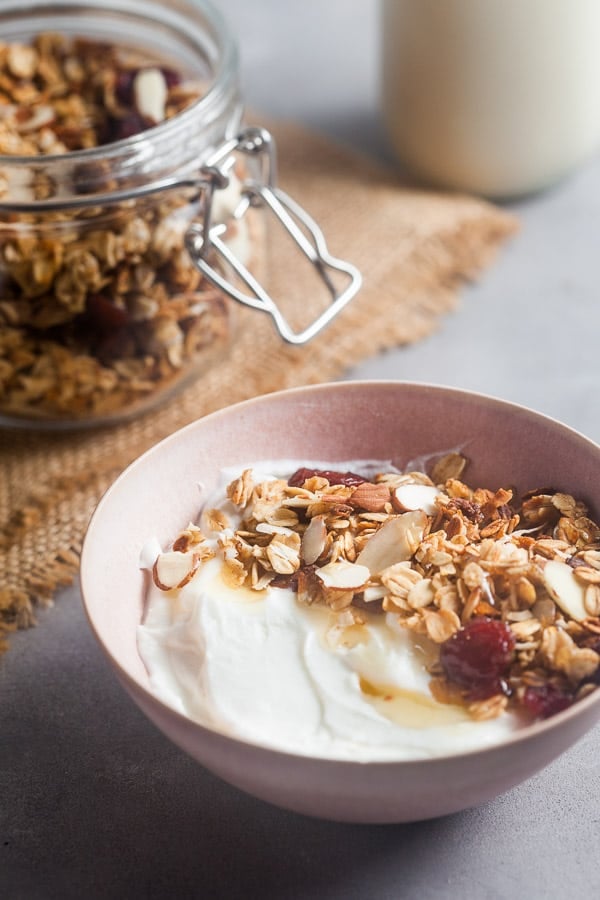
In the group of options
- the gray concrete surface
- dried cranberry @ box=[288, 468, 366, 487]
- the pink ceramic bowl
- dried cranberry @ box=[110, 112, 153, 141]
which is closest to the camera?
the pink ceramic bowl

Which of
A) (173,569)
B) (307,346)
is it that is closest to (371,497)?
(173,569)

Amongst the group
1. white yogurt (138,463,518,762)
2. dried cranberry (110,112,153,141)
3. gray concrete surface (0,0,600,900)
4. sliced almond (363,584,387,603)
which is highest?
dried cranberry (110,112,153,141)

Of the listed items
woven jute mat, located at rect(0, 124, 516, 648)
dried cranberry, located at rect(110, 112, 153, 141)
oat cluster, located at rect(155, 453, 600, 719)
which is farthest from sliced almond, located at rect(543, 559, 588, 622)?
dried cranberry, located at rect(110, 112, 153, 141)

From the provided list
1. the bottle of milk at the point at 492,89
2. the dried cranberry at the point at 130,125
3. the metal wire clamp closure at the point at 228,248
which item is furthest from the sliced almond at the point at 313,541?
the bottle of milk at the point at 492,89

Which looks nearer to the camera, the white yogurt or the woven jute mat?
the white yogurt

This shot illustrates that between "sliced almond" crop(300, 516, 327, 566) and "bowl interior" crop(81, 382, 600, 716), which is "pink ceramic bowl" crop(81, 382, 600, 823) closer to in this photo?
"bowl interior" crop(81, 382, 600, 716)

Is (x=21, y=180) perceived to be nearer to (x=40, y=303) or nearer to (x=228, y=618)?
(x=40, y=303)

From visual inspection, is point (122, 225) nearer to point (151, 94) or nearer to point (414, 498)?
point (151, 94)
